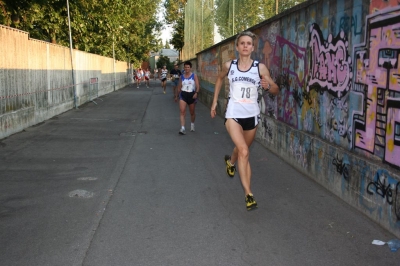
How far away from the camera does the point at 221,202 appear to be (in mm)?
5441

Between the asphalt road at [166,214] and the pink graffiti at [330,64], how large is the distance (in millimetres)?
1404

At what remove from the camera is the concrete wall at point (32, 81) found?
432 inches

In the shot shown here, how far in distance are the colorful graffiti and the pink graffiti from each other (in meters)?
0.31

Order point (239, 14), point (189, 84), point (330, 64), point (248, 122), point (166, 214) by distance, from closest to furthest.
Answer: point (166, 214) → point (248, 122) → point (330, 64) → point (189, 84) → point (239, 14)

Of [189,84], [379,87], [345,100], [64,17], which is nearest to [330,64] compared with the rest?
[345,100]

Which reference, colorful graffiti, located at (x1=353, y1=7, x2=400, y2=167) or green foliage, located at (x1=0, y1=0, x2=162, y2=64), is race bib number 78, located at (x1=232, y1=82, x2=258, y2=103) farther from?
green foliage, located at (x1=0, y1=0, x2=162, y2=64)

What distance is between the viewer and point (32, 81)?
1330 cm

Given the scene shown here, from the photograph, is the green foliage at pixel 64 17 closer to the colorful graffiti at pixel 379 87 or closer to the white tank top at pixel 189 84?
the white tank top at pixel 189 84

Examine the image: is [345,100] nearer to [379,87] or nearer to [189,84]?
[379,87]

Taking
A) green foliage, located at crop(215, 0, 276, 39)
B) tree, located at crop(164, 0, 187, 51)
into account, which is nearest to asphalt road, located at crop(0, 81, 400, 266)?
green foliage, located at crop(215, 0, 276, 39)

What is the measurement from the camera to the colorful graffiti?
4.38 meters

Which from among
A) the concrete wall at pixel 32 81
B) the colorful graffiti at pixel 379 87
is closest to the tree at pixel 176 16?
the concrete wall at pixel 32 81

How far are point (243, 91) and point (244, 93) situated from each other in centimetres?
3

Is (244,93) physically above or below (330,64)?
below
